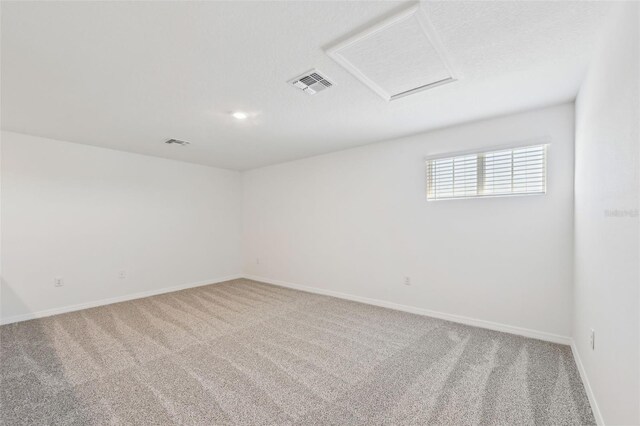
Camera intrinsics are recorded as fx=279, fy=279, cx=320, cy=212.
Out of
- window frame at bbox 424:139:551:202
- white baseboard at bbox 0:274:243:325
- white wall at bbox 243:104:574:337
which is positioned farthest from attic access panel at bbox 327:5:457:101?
white baseboard at bbox 0:274:243:325

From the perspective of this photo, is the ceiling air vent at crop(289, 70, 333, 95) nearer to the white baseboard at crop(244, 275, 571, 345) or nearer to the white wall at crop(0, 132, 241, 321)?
the white baseboard at crop(244, 275, 571, 345)

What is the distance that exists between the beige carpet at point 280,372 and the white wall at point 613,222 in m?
0.47

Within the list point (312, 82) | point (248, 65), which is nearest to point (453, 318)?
point (312, 82)

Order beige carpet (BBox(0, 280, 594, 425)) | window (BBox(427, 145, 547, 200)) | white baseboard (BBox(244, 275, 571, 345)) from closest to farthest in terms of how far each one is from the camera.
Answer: beige carpet (BBox(0, 280, 594, 425))
white baseboard (BBox(244, 275, 571, 345))
window (BBox(427, 145, 547, 200))

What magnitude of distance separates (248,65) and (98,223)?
12.4ft

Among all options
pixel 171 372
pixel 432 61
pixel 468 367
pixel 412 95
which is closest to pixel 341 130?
pixel 412 95

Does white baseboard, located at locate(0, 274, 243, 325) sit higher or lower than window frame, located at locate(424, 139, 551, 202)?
lower

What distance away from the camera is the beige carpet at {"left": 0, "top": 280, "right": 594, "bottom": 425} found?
1.78m

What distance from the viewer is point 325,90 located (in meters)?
2.38

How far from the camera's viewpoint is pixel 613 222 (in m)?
1.46

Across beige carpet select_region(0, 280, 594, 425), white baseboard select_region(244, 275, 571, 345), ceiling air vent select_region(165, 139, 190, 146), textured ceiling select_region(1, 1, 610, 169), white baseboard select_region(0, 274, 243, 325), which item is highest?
textured ceiling select_region(1, 1, 610, 169)

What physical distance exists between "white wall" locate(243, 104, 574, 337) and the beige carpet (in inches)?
16.2

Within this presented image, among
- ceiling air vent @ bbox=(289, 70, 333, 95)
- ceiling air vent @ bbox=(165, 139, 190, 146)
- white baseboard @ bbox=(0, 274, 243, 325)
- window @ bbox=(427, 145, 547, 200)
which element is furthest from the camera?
ceiling air vent @ bbox=(165, 139, 190, 146)

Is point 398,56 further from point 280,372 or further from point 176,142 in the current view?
point 176,142
